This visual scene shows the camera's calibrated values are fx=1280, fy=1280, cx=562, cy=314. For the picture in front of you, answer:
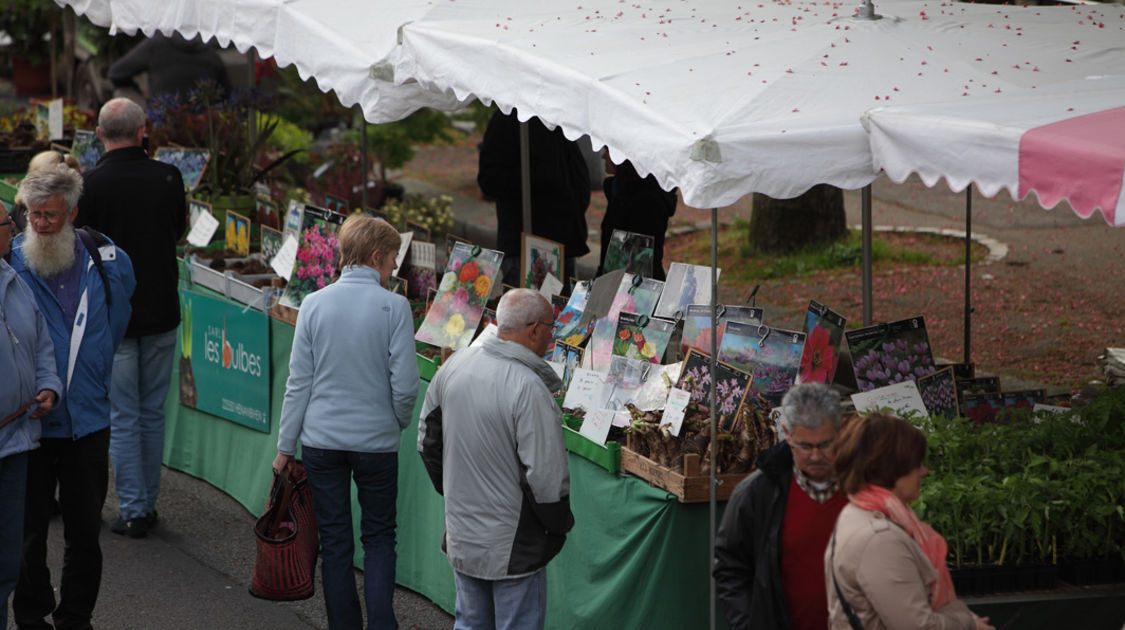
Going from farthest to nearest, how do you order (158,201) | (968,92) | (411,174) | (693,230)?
(411,174) < (693,230) < (158,201) < (968,92)

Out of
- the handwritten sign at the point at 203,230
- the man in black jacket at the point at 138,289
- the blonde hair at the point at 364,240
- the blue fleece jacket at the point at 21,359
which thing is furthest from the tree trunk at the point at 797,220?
the blue fleece jacket at the point at 21,359

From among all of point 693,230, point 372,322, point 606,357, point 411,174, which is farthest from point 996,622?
point 411,174

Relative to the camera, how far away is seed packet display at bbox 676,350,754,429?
4.21m

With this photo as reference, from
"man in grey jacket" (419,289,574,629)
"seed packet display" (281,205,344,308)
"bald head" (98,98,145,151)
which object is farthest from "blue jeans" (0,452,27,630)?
"bald head" (98,98,145,151)

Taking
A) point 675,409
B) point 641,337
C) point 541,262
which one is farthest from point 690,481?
point 541,262

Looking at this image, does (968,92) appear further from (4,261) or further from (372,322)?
(4,261)

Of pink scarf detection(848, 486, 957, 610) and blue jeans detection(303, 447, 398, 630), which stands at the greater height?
pink scarf detection(848, 486, 957, 610)

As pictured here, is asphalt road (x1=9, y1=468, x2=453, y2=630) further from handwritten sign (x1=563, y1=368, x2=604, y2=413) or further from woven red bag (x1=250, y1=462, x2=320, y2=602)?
handwritten sign (x1=563, y1=368, x2=604, y2=413)

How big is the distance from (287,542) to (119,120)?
2389mm

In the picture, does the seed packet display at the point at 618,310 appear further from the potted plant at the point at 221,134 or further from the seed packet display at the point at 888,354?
the potted plant at the point at 221,134

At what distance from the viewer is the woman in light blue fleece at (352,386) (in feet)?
14.5

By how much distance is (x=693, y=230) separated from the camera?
44.1 ft

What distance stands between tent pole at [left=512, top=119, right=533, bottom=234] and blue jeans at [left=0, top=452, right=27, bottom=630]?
3470 mm

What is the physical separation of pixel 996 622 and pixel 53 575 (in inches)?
155
